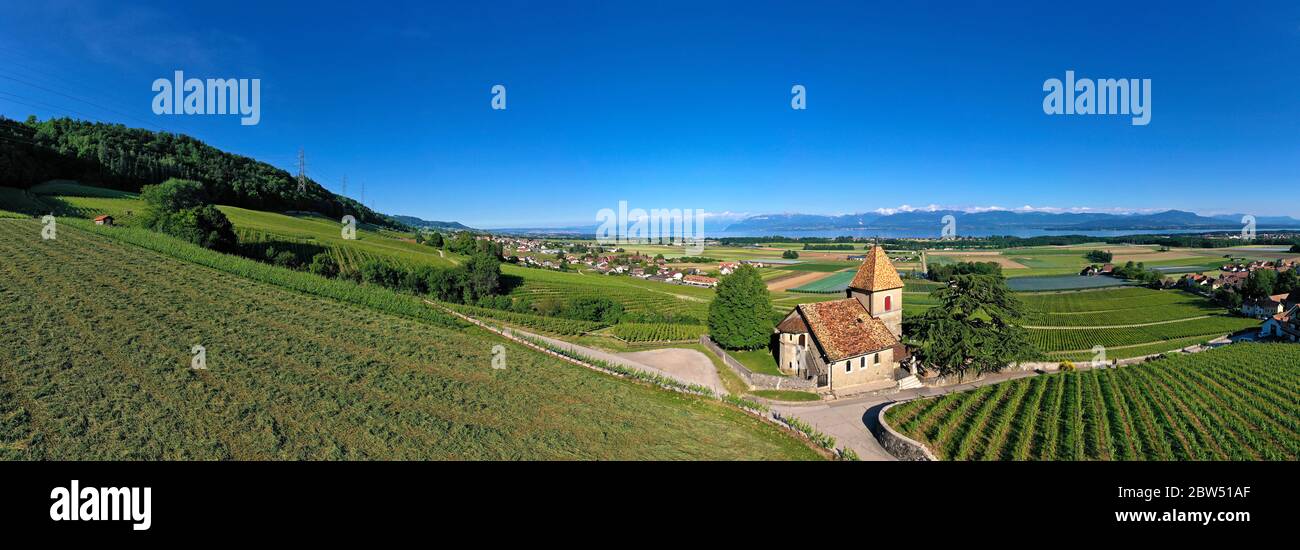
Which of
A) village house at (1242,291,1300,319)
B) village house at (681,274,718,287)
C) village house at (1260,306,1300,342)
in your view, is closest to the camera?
village house at (1260,306,1300,342)

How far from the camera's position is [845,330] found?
2636cm

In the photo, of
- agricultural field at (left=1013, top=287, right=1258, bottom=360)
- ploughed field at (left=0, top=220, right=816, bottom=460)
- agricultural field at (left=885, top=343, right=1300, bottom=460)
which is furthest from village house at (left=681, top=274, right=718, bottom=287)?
ploughed field at (left=0, top=220, right=816, bottom=460)

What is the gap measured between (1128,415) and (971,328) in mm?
7487

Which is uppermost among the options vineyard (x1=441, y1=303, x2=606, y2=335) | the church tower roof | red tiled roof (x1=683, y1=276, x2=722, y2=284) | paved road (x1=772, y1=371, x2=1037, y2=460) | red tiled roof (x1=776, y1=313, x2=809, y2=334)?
the church tower roof

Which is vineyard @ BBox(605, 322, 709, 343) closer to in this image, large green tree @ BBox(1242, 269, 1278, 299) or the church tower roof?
the church tower roof

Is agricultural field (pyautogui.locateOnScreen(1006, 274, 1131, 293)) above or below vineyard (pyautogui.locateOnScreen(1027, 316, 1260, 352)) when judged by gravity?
above

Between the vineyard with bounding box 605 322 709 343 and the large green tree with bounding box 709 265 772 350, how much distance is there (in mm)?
4162

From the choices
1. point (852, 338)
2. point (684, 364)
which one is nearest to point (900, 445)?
point (852, 338)

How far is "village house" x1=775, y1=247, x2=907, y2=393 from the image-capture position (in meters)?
24.9

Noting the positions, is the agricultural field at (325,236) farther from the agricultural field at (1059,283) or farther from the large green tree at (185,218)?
the agricultural field at (1059,283)

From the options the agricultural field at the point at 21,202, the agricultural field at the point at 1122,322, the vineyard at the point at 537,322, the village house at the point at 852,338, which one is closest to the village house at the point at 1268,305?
the agricultural field at the point at 1122,322

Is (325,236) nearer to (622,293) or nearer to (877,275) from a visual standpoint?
(622,293)
